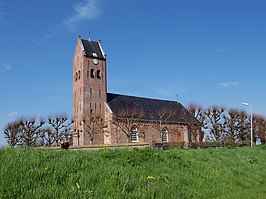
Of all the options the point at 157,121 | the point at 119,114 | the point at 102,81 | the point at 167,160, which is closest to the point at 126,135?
the point at 119,114

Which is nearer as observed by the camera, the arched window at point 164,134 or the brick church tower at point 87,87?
the brick church tower at point 87,87

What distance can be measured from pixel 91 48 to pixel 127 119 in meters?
16.1

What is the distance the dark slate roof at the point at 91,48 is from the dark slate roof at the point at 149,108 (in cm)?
810

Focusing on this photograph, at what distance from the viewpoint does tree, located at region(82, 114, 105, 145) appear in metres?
52.2

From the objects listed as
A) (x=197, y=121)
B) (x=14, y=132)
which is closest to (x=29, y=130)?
(x=14, y=132)

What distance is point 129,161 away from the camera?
11352 mm

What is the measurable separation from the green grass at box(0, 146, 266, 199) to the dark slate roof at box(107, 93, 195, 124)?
40321 millimetres

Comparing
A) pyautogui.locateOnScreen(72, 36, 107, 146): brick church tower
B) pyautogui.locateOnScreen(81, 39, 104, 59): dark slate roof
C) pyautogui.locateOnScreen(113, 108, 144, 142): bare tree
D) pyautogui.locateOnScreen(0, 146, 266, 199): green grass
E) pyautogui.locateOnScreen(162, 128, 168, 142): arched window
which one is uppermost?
pyautogui.locateOnScreen(81, 39, 104, 59): dark slate roof

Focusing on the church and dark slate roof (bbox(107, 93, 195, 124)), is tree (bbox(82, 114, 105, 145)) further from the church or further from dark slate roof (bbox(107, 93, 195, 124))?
dark slate roof (bbox(107, 93, 195, 124))

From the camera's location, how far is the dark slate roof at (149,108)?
2208 inches

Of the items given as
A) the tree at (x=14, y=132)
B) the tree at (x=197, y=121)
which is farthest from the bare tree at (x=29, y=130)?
the tree at (x=197, y=121)

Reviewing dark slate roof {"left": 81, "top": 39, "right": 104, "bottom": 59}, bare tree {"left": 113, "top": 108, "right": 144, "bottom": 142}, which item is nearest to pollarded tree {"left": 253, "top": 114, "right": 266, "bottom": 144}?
bare tree {"left": 113, "top": 108, "right": 144, "bottom": 142}

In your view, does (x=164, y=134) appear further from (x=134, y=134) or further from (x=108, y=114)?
(x=108, y=114)

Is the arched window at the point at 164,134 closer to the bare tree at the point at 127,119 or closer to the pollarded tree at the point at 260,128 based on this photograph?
the bare tree at the point at 127,119
